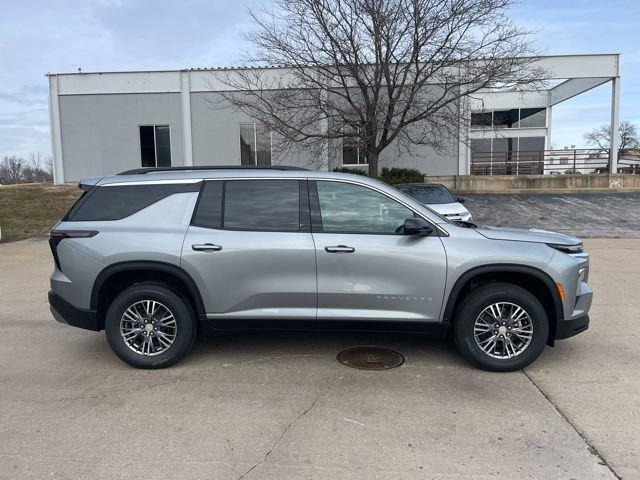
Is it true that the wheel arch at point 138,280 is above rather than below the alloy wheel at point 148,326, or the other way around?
above

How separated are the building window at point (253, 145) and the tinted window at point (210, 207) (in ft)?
63.9

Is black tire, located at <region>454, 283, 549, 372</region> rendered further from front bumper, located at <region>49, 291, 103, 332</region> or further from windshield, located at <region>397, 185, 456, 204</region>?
windshield, located at <region>397, 185, 456, 204</region>

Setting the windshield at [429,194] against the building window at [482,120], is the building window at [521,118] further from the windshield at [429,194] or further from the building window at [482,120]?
the windshield at [429,194]

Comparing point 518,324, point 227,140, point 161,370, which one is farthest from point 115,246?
point 227,140

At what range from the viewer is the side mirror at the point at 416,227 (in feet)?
14.2

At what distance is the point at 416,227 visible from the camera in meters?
4.32

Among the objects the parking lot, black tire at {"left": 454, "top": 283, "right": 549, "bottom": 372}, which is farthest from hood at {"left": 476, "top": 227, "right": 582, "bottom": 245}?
the parking lot

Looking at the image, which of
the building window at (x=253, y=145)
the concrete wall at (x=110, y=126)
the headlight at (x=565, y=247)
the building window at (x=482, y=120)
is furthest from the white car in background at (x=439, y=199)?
the concrete wall at (x=110, y=126)

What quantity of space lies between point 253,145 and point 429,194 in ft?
42.3

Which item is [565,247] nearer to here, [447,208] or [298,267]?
[298,267]

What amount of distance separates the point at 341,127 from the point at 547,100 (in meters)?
20.9

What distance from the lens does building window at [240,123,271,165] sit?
23827 millimetres

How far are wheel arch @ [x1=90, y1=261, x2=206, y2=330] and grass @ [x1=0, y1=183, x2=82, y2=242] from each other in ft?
38.5

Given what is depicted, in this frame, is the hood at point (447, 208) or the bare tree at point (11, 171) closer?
the hood at point (447, 208)
